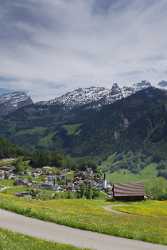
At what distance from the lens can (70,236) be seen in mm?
26438

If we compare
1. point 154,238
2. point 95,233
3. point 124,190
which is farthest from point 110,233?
point 124,190

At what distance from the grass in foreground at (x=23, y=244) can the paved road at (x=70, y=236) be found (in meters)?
2.01

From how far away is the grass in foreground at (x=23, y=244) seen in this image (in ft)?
64.1

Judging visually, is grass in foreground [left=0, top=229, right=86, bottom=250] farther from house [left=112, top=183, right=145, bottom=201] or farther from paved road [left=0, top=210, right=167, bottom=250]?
house [left=112, top=183, right=145, bottom=201]

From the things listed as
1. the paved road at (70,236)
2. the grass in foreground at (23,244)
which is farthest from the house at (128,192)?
the grass in foreground at (23,244)

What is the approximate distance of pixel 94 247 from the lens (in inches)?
926

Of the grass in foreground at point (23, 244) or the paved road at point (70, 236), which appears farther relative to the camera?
the paved road at point (70, 236)

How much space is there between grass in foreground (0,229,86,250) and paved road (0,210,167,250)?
6.59 ft

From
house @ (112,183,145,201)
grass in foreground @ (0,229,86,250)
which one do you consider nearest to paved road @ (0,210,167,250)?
grass in foreground @ (0,229,86,250)

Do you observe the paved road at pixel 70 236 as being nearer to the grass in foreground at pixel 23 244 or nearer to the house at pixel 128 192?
the grass in foreground at pixel 23 244

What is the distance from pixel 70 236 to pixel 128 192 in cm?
13519

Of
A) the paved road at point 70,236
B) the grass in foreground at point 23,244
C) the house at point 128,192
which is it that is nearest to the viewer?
the grass in foreground at point 23,244

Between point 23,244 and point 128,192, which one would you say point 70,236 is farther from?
point 128,192

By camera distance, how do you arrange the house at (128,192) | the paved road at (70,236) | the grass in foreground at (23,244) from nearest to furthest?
the grass in foreground at (23,244) < the paved road at (70,236) < the house at (128,192)
